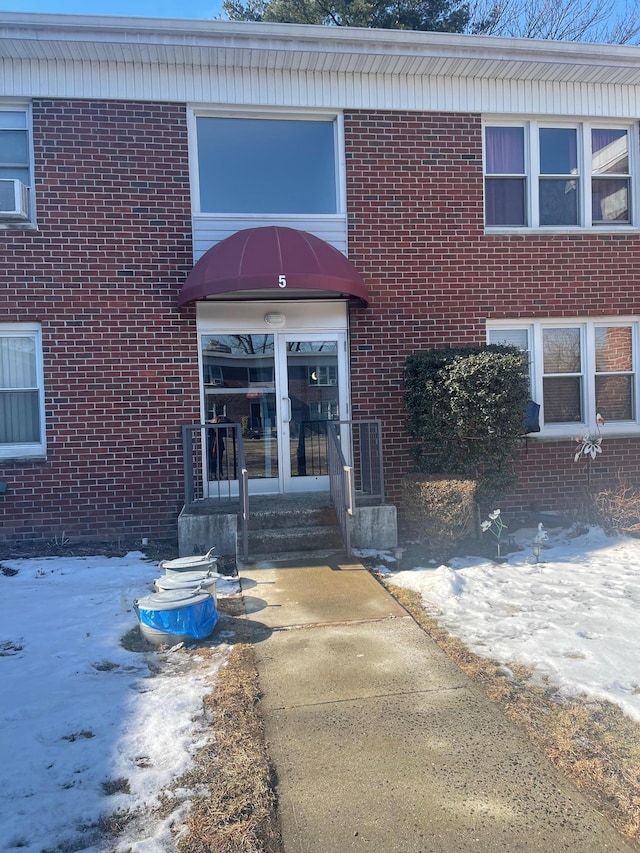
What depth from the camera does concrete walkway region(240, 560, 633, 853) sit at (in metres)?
2.56

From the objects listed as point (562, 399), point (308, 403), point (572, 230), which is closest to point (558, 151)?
point (572, 230)

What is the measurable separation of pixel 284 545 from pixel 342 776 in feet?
13.5

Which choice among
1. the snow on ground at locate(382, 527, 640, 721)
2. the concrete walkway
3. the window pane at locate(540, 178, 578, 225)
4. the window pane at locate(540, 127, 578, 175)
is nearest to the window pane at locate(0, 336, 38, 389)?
the concrete walkway

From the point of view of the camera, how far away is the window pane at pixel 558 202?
9062 mm

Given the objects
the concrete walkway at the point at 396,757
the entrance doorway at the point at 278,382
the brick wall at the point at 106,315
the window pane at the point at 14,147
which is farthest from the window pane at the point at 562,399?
the window pane at the point at 14,147

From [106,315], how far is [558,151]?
22.5 ft

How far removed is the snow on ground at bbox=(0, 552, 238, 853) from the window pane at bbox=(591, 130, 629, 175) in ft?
28.1

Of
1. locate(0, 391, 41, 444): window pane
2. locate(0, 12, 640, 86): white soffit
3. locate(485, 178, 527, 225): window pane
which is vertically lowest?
locate(0, 391, 41, 444): window pane

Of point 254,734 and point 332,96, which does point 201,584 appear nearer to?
point 254,734

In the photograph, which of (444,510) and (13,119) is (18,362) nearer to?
(13,119)

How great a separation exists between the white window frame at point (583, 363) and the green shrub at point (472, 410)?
157 centimetres

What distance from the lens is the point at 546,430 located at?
29.5 ft

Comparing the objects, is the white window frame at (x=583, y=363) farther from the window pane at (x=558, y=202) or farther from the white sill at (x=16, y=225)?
the white sill at (x=16, y=225)

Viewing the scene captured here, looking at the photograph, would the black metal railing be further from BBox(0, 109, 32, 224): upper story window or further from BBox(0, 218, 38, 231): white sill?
BBox(0, 109, 32, 224): upper story window
